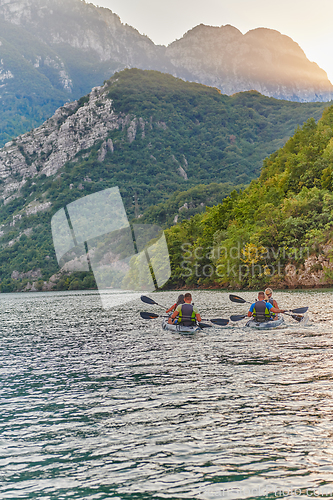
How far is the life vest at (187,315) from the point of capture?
30.4 metres

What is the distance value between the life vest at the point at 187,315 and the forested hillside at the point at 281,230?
53567 mm

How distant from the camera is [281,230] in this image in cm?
9206

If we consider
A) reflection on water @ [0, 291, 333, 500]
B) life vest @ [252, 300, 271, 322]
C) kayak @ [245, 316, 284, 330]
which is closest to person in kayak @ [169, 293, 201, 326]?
life vest @ [252, 300, 271, 322]

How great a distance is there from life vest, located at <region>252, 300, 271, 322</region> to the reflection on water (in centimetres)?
694

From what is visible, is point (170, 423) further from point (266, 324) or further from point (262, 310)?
point (266, 324)

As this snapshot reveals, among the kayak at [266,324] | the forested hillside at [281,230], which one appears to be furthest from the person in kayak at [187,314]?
the forested hillside at [281,230]

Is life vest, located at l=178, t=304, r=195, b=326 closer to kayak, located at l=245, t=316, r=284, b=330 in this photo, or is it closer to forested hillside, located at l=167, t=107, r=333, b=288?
kayak, located at l=245, t=316, r=284, b=330

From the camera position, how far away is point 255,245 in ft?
302

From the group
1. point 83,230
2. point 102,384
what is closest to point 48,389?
point 102,384

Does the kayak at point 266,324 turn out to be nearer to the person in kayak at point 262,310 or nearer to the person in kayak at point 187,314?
the person in kayak at point 262,310

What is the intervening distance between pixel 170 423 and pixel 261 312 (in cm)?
2054

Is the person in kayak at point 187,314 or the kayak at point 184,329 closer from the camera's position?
the person in kayak at point 187,314

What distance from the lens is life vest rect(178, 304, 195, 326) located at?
30.4 metres

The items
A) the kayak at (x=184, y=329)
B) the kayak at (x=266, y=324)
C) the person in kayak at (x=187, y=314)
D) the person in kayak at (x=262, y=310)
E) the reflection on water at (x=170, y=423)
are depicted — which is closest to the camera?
the reflection on water at (x=170, y=423)
